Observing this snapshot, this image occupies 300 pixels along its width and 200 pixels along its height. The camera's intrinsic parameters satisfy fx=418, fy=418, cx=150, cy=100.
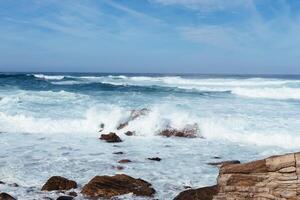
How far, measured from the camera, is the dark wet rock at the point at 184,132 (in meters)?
15.5

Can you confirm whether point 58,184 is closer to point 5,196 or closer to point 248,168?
point 5,196

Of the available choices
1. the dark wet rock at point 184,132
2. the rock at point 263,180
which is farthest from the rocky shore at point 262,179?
the dark wet rock at point 184,132

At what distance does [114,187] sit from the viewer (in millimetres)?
7953

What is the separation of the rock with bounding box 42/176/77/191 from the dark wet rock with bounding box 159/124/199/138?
7.52 metres

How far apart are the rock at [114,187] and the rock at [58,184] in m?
0.41

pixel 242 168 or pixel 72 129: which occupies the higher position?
pixel 242 168

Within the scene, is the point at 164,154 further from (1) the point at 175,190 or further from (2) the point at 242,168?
(2) the point at 242,168

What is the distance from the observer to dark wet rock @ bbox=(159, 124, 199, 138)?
15.5 meters

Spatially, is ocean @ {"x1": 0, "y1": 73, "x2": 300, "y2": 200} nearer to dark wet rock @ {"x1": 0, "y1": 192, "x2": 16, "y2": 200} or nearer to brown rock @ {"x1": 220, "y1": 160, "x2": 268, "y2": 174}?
dark wet rock @ {"x1": 0, "y1": 192, "x2": 16, "y2": 200}

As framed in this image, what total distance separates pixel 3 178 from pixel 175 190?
3.76 metres

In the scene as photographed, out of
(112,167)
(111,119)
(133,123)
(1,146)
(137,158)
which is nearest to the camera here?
(112,167)

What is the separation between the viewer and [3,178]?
356 inches

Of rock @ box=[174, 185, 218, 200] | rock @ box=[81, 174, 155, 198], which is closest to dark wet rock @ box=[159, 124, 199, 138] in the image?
rock @ box=[81, 174, 155, 198]

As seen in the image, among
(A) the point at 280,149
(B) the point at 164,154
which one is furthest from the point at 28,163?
(A) the point at 280,149
